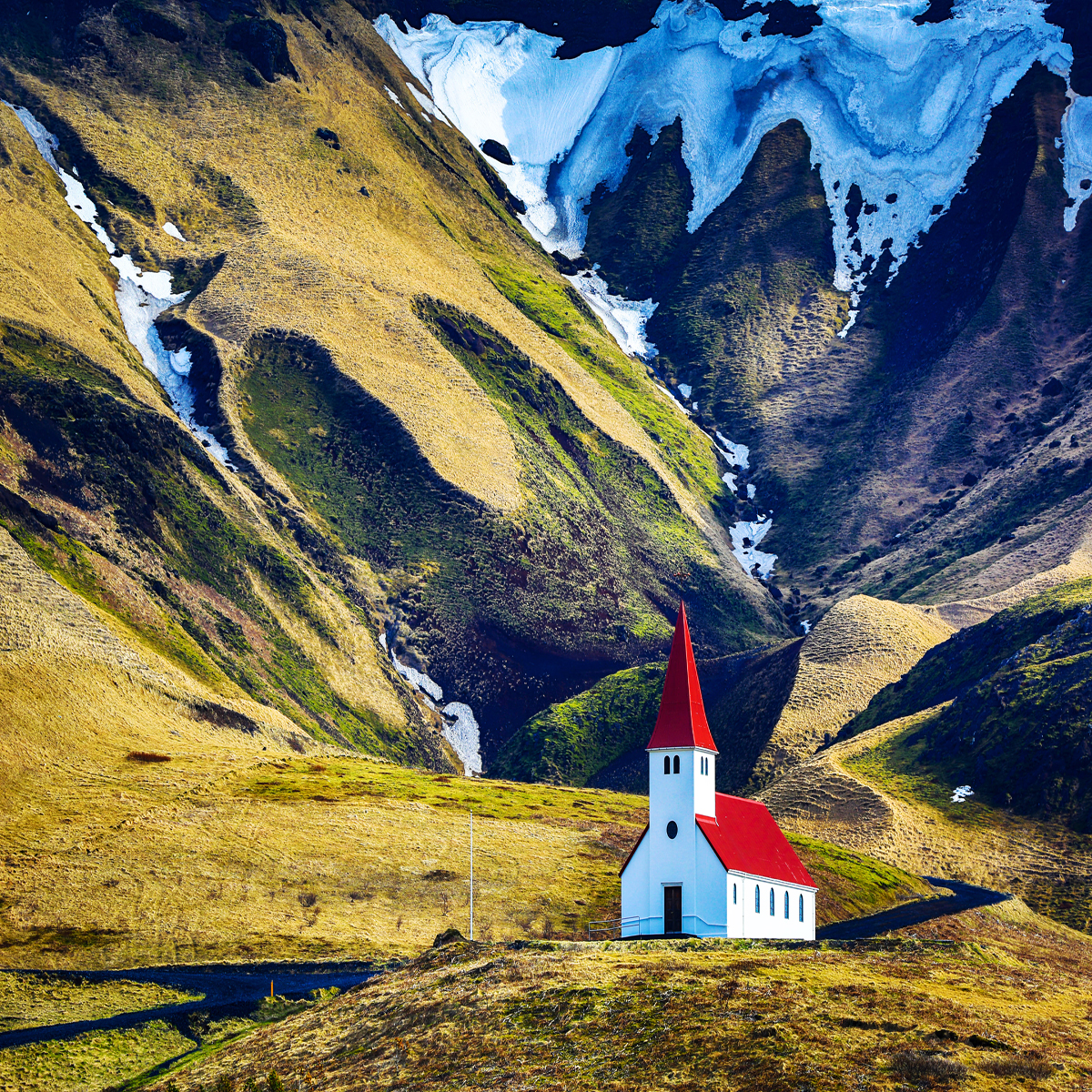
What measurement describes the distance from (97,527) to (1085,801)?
8202 centimetres

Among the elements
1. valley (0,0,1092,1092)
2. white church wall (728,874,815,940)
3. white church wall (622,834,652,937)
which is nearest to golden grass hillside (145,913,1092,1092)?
valley (0,0,1092,1092)

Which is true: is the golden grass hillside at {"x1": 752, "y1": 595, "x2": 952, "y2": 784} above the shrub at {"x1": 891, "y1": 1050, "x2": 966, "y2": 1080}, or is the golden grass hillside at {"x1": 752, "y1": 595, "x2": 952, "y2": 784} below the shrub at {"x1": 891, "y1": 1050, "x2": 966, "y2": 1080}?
above

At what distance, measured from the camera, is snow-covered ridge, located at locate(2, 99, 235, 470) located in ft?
527

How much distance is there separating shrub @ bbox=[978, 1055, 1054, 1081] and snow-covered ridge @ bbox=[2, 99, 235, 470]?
13005 centimetres

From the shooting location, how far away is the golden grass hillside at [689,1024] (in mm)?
33812

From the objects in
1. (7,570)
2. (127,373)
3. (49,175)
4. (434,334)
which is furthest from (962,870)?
(49,175)

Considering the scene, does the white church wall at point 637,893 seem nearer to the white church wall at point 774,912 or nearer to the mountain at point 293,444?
the white church wall at point 774,912

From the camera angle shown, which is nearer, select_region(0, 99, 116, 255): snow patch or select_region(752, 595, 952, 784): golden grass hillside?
select_region(752, 595, 952, 784): golden grass hillside

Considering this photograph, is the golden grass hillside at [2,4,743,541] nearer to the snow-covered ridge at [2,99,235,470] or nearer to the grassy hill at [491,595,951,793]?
the snow-covered ridge at [2,99,235,470]

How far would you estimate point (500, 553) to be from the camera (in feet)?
535

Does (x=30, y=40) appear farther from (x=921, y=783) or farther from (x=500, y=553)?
(x=921, y=783)

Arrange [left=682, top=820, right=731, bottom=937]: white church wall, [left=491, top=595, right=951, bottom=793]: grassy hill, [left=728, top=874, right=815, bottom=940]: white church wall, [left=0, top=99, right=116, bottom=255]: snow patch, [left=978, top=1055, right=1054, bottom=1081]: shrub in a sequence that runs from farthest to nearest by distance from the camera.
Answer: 1. [left=0, top=99, right=116, bottom=255]: snow patch
2. [left=491, top=595, right=951, bottom=793]: grassy hill
3. [left=728, top=874, right=815, bottom=940]: white church wall
4. [left=682, top=820, right=731, bottom=937]: white church wall
5. [left=978, top=1055, right=1054, bottom=1081]: shrub

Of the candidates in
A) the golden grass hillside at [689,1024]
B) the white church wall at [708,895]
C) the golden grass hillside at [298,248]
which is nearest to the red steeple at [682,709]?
the white church wall at [708,895]

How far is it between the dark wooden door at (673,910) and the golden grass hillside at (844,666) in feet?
195
